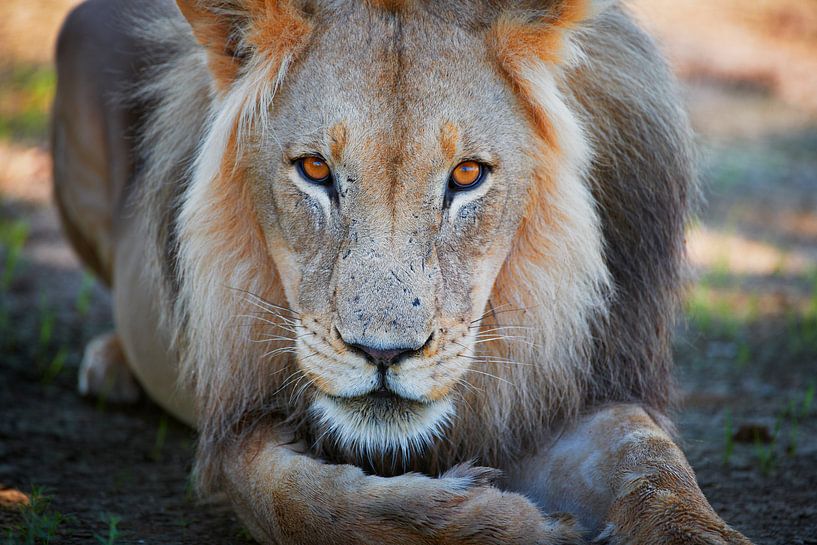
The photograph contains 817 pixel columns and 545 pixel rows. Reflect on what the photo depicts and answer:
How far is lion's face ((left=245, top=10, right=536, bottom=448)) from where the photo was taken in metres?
2.41

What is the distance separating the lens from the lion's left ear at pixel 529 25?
267 centimetres

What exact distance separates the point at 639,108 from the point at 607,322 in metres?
0.62

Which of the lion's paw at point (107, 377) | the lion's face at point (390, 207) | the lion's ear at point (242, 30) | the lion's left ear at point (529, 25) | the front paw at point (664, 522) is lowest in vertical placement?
the lion's paw at point (107, 377)

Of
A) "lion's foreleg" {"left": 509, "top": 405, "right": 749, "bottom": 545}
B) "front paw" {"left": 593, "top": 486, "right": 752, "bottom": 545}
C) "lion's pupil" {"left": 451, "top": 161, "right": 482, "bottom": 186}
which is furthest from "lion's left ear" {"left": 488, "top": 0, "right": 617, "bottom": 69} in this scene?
"front paw" {"left": 593, "top": 486, "right": 752, "bottom": 545}

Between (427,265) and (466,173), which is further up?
(466,173)

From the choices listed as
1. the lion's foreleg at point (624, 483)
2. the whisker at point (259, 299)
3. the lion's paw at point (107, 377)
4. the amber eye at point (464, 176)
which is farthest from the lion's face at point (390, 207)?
the lion's paw at point (107, 377)

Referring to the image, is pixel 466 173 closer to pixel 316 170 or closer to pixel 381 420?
pixel 316 170

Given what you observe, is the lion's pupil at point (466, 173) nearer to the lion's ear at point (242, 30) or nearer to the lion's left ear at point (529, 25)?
the lion's left ear at point (529, 25)

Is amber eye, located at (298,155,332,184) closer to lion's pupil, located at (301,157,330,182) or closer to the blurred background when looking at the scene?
lion's pupil, located at (301,157,330,182)

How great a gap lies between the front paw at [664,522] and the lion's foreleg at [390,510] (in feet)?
0.36

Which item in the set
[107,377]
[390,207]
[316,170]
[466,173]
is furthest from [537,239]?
[107,377]

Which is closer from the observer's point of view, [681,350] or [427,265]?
[427,265]

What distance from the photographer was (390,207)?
2.49 metres

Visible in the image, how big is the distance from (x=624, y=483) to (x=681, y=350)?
2362mm
